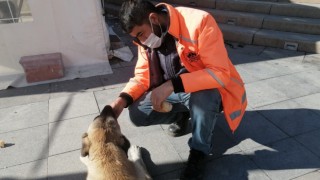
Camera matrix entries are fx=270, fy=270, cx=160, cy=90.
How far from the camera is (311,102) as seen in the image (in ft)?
12.8

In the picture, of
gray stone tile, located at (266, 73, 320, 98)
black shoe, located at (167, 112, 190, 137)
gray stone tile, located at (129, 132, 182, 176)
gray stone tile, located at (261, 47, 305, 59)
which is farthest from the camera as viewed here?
gray stone tile, located at (261, 47, 305, 59)

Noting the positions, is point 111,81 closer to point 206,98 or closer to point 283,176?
point 206,98

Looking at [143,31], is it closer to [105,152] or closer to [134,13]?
[134,13]

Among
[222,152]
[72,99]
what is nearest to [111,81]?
[72,99]

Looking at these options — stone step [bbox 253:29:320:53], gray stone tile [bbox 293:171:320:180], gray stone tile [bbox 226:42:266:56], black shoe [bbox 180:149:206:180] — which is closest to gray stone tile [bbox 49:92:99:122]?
black shoe [bbox 180:149:206:180]

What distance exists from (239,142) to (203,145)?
0.75 metres

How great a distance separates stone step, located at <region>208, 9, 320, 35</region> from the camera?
5.99m

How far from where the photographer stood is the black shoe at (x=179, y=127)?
129 inches

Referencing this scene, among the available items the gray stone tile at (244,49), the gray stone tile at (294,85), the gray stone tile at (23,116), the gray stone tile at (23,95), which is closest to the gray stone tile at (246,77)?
the gray stone tile at (294,85)

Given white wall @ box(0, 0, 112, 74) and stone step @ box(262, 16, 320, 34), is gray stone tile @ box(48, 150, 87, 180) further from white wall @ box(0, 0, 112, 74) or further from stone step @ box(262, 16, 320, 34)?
stone step @ box(262, 16, 320, 34)

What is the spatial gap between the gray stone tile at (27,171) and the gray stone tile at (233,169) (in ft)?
5.86

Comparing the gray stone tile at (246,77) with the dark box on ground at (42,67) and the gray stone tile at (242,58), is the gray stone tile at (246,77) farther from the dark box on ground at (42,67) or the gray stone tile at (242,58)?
the dark box on ground at (42,67)

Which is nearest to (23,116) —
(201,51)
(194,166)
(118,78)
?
(118,78)

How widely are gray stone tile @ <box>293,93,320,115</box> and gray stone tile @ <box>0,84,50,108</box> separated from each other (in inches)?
156
